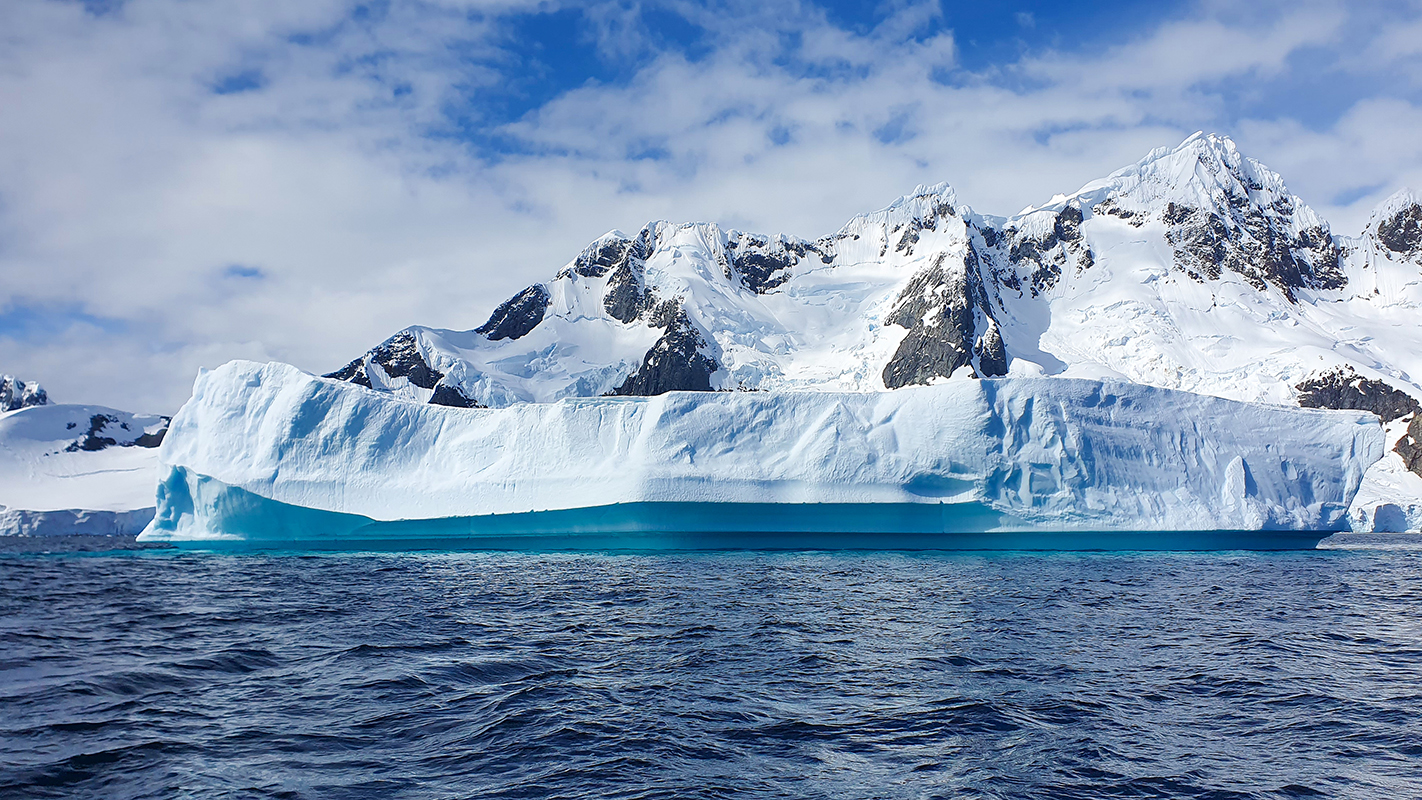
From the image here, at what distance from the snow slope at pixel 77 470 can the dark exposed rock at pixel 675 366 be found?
3064cm

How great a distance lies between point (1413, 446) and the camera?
50594mm

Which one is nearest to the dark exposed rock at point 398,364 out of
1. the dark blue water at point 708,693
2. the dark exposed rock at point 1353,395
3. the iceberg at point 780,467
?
the iceberg at point 780,467

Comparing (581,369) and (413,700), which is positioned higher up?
(581,369)

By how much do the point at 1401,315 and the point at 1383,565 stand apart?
6198cm

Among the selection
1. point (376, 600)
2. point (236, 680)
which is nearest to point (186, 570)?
point (376, 600)

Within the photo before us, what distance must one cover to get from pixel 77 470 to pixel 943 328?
58723 mm

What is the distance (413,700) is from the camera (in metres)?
5.95

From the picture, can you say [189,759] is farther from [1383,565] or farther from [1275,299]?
[1275,299]

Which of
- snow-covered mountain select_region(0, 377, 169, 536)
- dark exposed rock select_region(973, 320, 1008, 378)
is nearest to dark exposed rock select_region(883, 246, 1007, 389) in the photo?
dark exposed rock select_region(973, 320, 1008, 378)

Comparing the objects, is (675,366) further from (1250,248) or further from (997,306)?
(1250,248)

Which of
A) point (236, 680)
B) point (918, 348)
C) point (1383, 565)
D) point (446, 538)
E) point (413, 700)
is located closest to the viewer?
point (413, 700)

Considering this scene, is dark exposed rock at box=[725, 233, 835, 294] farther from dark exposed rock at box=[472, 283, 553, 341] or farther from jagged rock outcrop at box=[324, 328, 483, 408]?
jagged rock outcrop at box=[324, 328, 483, 408]

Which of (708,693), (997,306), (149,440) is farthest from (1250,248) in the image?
(149,440)

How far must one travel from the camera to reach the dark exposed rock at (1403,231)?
7012 centimetres
